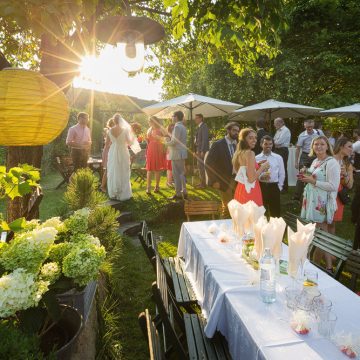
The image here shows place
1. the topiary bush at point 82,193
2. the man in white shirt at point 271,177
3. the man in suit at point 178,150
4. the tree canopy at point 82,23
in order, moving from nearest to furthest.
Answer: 1. the tree canopy at point 82,23
2. the topiary bush at point 82,193
3. the man in white shirt at point 271,177
4. the man in suit at point 178,150

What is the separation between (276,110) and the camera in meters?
11.3

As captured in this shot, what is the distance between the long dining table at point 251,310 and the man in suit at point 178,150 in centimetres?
444

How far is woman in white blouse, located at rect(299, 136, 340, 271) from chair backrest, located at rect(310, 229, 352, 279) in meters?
0.67

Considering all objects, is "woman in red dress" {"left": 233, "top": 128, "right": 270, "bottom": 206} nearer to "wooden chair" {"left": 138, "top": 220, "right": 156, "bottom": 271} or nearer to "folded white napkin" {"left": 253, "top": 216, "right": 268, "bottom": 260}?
"wooden chair" {"left": 138, "top": 220, "right": 156, "bottom": 271}

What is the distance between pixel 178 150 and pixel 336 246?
4982 mm

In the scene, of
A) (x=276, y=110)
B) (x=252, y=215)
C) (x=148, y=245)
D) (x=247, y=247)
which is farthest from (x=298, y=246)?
(x=276, y=110)

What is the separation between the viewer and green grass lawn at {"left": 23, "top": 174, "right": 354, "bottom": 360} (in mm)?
3291

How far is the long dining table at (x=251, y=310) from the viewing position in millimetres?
1685

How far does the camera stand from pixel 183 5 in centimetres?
262

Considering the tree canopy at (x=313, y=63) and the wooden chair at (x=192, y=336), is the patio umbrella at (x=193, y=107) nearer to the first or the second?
the tree canopy at (x=313, y=63)

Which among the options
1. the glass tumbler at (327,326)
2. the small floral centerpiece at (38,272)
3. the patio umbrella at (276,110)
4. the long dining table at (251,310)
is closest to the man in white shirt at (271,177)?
the long dining table at (251,310)

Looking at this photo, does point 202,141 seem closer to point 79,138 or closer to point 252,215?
point 79,138

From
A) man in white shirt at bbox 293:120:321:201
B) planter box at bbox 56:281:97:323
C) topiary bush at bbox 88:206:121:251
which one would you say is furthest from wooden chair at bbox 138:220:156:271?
man in white shirt at bbox 293:120:321:201

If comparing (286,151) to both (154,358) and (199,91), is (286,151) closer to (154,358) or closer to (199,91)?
(154,358)
